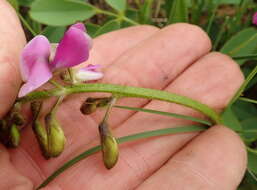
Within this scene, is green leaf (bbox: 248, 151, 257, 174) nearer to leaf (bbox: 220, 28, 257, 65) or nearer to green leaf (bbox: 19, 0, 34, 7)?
leaf (bbox: 220, 28, 257, 65)

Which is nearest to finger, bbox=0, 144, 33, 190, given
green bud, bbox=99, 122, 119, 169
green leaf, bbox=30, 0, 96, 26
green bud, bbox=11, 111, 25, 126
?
green bud, bbox=11, 111, 25, 126

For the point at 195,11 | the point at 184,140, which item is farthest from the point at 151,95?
the point at 195,11

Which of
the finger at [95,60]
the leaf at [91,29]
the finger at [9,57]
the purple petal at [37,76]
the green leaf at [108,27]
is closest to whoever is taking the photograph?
the purple petal at [37,76]

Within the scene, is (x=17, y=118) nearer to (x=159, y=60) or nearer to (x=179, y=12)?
(x=159, y=60)

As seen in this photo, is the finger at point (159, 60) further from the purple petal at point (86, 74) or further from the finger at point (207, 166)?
the finger at point (207, 166)

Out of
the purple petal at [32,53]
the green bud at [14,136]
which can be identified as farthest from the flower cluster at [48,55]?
the green bud at [14,136]

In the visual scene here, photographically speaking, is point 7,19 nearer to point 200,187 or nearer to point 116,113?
point 116,113
